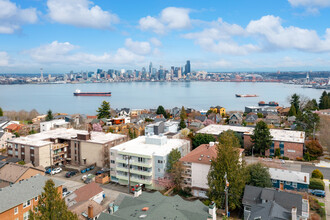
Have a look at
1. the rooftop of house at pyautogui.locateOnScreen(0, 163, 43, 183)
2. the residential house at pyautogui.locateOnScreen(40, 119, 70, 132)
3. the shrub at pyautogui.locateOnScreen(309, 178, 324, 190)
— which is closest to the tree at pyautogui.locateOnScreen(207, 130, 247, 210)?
the shrub at pyautogui.locateOnScreen(309, 178, 324, 190)

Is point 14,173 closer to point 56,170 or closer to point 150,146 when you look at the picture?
point 56,170

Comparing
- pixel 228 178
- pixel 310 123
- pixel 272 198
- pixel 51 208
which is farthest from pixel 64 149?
pixel 310 123

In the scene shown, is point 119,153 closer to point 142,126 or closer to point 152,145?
point 152,145

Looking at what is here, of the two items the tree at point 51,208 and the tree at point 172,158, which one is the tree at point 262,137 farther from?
the tree at point 51,208

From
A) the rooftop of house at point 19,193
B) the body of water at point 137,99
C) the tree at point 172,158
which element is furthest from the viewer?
the body of water at point 137,99

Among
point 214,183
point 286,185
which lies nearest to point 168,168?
point 214,183

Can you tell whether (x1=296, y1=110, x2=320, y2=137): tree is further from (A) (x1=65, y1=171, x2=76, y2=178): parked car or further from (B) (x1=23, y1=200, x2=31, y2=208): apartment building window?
(B) (x1=23, y1=200, x2=31, y2=208): apartment building window

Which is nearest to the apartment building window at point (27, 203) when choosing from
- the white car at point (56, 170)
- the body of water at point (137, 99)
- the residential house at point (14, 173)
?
the residential house at point (14, 173)
